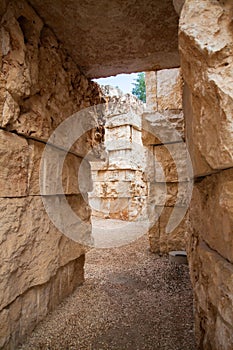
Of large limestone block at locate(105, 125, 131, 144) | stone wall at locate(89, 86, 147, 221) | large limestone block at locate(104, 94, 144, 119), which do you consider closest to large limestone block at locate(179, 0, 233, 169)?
stone wall at locate(89, 86, 147, 221)

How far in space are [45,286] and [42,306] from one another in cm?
Answer: 13

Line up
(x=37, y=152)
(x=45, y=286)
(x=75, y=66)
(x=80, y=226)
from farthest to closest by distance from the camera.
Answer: (x=80, y=226) < (x=75, y=66) < (x=45, y=286) < (x=37, y=152)

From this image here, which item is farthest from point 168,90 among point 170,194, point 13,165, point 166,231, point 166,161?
point 13,165

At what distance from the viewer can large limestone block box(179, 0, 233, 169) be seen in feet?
2.25

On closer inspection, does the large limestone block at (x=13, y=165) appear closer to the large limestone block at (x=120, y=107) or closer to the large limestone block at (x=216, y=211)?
the large limestone block at (x=216, y=211)

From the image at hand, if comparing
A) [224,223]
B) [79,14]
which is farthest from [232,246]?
[79,14]

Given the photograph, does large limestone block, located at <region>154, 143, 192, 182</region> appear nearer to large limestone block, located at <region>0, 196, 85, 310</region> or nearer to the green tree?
large limestone block, located at <region>0, 196, 85, 310</region>

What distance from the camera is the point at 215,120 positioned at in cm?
73

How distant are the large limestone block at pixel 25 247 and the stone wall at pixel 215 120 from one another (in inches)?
39.5

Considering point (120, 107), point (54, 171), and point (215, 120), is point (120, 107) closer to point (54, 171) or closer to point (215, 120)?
point (54, 171)

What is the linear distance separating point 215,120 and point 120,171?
729 centimetres

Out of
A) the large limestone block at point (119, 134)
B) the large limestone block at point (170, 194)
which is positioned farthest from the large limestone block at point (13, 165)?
the large limestone block at point (119, 134)

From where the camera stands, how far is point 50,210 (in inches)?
69.0

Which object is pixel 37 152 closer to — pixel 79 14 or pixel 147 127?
pixel 79 14
